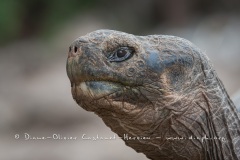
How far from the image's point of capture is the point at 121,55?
322 cm

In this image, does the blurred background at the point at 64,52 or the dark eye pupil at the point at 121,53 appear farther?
the blurred background at the point at 64,52

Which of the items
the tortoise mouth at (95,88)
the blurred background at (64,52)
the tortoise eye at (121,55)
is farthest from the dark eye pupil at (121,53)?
the blurred background at (64,52)

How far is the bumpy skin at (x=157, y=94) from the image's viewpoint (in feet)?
10.4

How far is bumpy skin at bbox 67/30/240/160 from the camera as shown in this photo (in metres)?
3.17

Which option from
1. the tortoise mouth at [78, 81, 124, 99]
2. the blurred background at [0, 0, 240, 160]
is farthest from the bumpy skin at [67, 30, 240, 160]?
the blurred background at [0, 0, 240, 160]

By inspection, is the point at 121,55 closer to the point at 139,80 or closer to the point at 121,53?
the point at 121,53

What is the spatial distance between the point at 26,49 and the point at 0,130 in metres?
5.67

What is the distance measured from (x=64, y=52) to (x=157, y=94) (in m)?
13.4

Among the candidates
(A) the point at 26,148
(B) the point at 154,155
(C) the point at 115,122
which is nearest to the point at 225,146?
(B) the point at 154,155

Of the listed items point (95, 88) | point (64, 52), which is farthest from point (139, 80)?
point (64, 52)

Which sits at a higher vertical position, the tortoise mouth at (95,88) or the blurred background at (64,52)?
the blurred background at (64,52)

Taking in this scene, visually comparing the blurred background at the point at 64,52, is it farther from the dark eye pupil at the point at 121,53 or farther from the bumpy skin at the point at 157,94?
the dark eye pupil at the point at 121,53

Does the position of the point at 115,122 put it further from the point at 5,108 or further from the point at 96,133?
the point at 5,108

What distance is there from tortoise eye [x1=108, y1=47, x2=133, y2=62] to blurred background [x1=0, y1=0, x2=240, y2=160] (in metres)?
5.70
